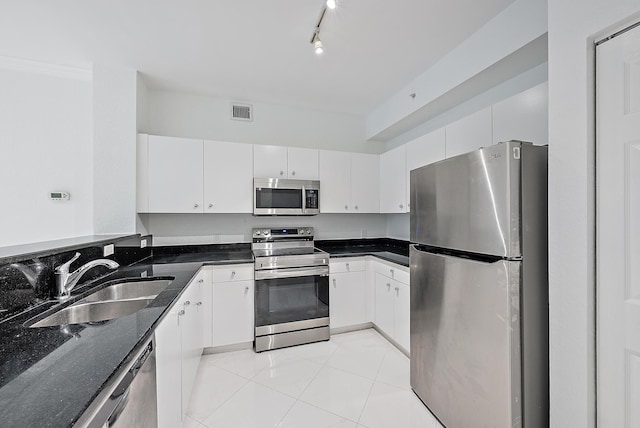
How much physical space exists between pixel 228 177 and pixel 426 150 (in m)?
1.99

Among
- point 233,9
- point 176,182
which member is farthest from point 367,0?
point 176,182

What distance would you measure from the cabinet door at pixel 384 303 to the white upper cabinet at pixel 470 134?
4.39 ft

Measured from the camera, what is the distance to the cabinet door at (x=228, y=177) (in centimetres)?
283

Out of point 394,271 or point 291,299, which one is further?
point 291,299

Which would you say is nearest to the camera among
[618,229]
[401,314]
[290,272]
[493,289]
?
[618,229]

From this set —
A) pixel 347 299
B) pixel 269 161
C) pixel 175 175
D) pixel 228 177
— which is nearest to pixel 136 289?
pixel 175 175

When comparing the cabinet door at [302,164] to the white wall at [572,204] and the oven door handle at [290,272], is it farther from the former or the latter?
the white wall at [572,204]

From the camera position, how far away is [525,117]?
67.5 inches

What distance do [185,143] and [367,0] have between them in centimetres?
204

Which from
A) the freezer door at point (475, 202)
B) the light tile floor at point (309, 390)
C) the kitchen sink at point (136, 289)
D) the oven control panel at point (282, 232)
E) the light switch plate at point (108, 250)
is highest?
the freezer door at point (475, 202)

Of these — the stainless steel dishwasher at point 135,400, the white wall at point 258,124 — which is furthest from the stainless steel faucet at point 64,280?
the white wall at point 258,124

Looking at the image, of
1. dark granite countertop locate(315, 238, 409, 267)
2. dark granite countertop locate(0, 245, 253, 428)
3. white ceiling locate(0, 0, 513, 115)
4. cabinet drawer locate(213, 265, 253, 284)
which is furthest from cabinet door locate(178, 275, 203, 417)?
white ceiling locate(0, 0, 513, 115)

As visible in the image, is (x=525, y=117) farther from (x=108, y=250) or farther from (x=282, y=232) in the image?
(x=108, y=250)

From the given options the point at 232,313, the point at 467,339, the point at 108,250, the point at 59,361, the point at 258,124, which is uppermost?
the point at 258,124
